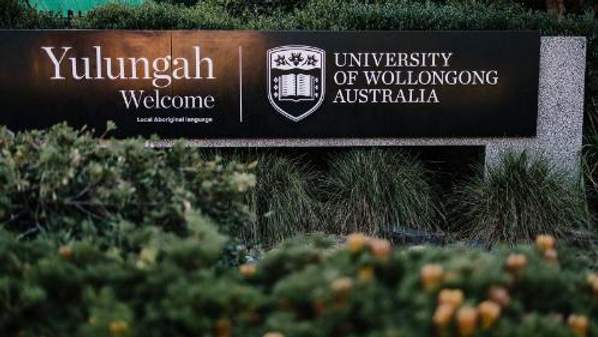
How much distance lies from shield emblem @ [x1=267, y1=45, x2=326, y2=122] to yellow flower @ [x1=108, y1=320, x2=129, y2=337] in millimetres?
5825

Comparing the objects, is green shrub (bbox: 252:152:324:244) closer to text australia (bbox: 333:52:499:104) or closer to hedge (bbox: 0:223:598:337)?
text australia (bbox: 333:52:499:104)

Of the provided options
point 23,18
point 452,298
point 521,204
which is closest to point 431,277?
point 452,298

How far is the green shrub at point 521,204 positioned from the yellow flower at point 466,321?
4.93 meters

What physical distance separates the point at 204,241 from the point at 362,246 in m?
0.59

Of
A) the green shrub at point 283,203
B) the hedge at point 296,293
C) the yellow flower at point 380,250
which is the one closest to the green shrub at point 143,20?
the green shrub at point 283,203

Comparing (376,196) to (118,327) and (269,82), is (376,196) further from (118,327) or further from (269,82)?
(118,327)

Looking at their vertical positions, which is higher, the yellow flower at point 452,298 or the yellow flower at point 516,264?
the yellow flower at point 516,264

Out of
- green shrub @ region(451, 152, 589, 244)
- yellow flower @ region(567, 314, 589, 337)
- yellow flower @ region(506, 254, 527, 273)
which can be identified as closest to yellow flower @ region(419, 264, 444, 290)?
yellow flower @ region(506, 254, 527, 273)

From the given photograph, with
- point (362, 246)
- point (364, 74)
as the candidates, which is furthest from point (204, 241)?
point (364, 74)

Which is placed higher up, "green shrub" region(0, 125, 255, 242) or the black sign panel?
the black sign panel

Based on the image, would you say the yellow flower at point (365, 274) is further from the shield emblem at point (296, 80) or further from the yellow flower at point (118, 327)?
the shield emblem at point (296, 80)

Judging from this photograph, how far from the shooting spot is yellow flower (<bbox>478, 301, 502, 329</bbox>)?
243 cm

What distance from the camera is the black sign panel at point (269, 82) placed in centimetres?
820

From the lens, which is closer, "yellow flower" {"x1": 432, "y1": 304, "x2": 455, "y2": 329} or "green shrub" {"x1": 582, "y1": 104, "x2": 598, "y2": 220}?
"yellow flower" {"x1": 432, "y1": 304, "x2": 455, "y2": 329}
